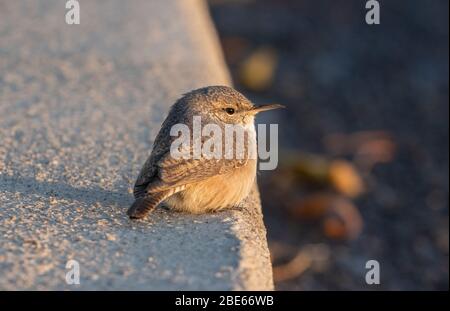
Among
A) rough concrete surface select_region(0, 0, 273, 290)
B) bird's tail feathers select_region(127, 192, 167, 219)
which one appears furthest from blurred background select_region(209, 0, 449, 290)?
bird's tail feathers select_region(127, 192, 167, 219)

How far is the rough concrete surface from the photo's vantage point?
3869mm

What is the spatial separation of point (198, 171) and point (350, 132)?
223 inches

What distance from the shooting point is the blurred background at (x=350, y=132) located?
751 cm

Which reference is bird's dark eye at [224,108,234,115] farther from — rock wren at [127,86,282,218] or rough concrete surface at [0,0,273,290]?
rough concrete surface at [0,0,273,290]

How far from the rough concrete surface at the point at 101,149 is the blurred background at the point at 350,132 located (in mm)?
1379

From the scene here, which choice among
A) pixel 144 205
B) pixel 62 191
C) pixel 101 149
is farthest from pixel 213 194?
pixel 101 149

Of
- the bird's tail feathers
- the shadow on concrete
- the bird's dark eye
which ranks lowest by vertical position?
the bird's tail feathers

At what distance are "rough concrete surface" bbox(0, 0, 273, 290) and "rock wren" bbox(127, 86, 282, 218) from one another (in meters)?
0.11

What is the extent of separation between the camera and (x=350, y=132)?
9930 millimetres

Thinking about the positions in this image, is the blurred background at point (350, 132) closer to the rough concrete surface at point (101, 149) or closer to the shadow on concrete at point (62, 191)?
the rough concrete surface at point (101, 149)

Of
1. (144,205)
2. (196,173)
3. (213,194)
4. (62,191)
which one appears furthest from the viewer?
(62,191)

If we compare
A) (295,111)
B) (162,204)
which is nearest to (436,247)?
(295,111)

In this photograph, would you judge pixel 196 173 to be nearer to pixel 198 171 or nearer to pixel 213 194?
pixel 198 171

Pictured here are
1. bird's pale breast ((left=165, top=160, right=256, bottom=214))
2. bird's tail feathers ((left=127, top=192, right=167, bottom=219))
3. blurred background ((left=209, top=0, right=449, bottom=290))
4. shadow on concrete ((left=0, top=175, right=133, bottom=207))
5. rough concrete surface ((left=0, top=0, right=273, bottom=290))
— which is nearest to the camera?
rough concrete surface ((left=0, top=0, right=273, bottom=290))
